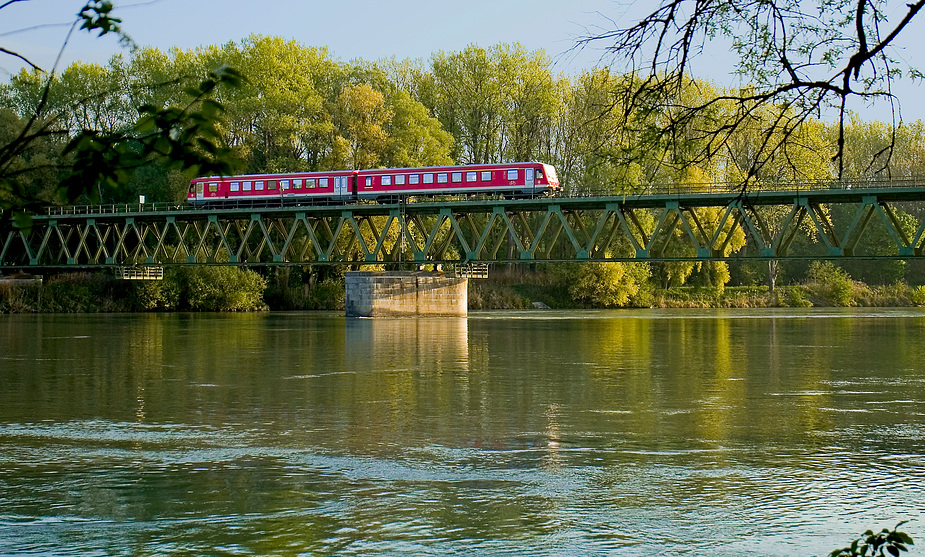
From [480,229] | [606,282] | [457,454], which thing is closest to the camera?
[457,454]

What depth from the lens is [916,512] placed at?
1371cm

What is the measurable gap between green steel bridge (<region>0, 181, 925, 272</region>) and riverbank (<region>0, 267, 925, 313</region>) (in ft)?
9.78

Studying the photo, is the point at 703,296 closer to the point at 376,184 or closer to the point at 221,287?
the point at 376,184

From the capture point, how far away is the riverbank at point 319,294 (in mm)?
88188

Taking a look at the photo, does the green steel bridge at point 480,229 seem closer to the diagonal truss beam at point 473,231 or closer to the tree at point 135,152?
the diagonal truss beam at point 473,231

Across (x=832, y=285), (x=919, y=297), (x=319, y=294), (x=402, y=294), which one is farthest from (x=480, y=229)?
(x=919, y=297)

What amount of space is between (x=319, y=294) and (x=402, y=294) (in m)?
19.6

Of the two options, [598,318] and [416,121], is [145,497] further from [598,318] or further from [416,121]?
[416,121]

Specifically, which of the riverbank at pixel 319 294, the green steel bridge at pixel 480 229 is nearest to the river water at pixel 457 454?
the green steel bridge at pixel 480 229

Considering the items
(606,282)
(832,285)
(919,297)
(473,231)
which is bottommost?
(919,297)

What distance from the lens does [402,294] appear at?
2960 inches

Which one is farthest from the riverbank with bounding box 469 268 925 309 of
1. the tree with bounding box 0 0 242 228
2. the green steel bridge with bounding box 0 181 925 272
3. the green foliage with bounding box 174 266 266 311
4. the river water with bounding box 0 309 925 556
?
the tree with bounding box 0 0 242 228

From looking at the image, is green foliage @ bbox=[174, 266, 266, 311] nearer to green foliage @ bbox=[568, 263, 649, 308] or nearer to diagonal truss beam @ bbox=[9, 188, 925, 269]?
diagonal truss beam @ bbox=[9, 188, 925, 269]

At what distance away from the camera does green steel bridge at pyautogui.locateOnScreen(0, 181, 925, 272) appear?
2234 inches
